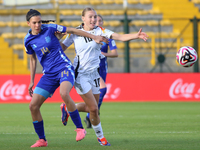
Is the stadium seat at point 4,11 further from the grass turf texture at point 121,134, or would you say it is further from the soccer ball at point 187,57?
the soccer ball at point 187,57

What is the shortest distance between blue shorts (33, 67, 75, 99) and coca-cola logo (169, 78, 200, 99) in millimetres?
10080

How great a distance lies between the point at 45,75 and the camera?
5.48m

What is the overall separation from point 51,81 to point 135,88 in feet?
32.6

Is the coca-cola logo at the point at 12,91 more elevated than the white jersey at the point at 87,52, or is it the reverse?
the white jersey at the point at 87,52

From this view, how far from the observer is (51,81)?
5430 mm

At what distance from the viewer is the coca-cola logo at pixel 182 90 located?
1489 cm

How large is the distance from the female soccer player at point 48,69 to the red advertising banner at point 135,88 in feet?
30.7

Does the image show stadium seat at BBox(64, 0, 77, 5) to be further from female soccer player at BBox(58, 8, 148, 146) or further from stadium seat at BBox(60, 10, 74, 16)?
female soccer player at BBox(58, 8, 148, 146)

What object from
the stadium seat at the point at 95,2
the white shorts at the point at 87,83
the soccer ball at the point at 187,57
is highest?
the stadium seat at the point at 95,2

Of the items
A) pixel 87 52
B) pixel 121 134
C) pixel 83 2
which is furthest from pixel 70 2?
pixel 87 52

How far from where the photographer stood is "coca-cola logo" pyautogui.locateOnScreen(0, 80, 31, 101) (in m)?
14.7

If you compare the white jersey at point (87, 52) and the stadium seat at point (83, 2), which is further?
the stadium seat at point (83, 2)

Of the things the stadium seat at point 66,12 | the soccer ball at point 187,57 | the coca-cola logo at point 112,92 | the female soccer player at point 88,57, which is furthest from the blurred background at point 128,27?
the female soccer player at point 88,57

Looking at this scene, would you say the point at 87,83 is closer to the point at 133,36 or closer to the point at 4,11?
the point at 133,36
